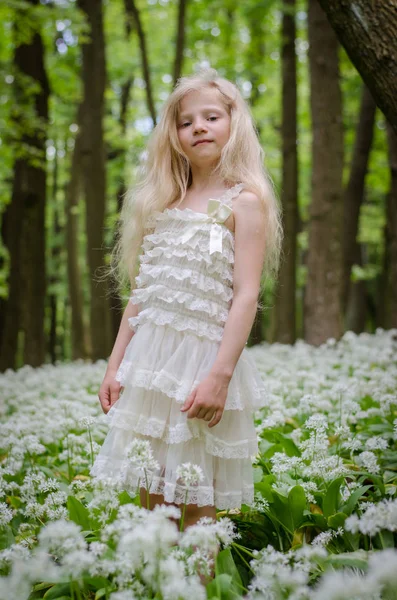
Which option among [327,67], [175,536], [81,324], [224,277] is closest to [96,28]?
[327,67]

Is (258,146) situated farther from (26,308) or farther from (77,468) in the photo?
(26,308)

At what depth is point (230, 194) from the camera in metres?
2.78

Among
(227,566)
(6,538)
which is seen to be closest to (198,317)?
(227,566)

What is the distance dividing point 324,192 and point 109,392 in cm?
624

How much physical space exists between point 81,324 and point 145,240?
1112cm

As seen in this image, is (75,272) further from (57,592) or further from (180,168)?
(57,592)

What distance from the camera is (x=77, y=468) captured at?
4.03 meters

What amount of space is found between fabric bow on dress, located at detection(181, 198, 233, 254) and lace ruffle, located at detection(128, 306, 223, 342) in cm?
33

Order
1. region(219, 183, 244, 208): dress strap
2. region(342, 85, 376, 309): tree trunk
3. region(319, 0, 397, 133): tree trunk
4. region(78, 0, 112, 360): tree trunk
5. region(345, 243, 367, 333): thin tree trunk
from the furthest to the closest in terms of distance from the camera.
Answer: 1. region(345, 243, 367, 333): thin tree trunk
2. region(342, 85, 376, 309): tree trunk
3. region(78, 0, 112, 360): tree trunk
4. region(319, 0, 397, 133): tree trunk
5. region(219, 183, 244, 208): dress strap

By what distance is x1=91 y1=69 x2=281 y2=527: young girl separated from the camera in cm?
253

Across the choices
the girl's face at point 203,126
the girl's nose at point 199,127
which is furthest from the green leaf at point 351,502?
the girl's nose at point 199,127

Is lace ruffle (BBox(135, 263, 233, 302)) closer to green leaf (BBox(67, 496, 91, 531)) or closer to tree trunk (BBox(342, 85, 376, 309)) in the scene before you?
green leaf (BBox(67, 496, 91, 531))

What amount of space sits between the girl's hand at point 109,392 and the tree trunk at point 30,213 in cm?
816

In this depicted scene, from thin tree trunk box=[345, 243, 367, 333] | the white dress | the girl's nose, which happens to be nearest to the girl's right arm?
the white dress
